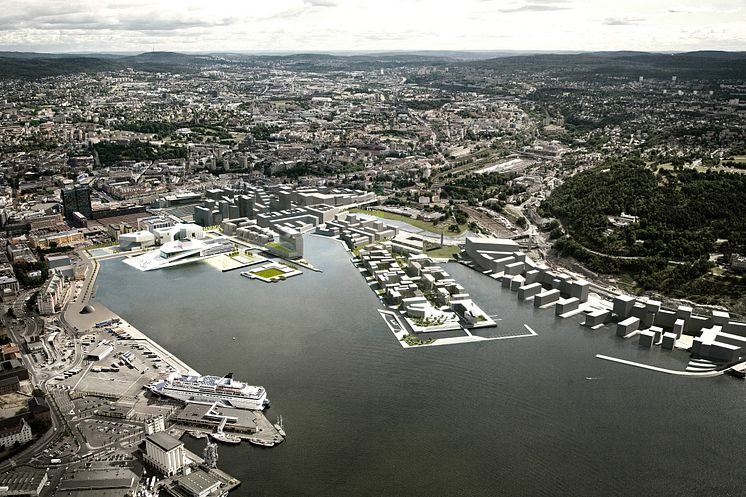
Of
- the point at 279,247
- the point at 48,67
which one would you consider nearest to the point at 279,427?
the point at 279,247

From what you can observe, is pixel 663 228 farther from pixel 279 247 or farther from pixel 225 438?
pixel 225 438

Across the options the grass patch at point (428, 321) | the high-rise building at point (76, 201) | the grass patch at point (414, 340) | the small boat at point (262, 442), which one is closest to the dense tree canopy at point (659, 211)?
the grass patch at point (428, 321)

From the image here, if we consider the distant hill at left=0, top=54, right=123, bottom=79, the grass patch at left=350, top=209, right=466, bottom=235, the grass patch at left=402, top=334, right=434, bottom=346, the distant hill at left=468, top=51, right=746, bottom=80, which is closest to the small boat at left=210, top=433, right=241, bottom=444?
the grass patch at left=402, top=334, right=434, bottom=346

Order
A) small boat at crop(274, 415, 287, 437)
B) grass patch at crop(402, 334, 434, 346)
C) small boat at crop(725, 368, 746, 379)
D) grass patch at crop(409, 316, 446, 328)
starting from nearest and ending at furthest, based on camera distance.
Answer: small boat at crop(274, 415, 287, 437)
small boat at crop(725, 368, 746, 379)
grass patch at crop(402, 334, 434, 346)
grass patch at crop(409, 316, 446, 328)

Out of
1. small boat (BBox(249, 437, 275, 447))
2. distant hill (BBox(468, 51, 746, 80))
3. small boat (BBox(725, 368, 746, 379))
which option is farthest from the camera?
distant hill (BBox(468, 51, 746, 80))

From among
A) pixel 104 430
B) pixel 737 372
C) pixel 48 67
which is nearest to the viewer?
pixel 104 430

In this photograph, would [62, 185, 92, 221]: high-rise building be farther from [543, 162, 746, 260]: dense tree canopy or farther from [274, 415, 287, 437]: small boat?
[543, 162, 746, 260]: dense tree canopy
